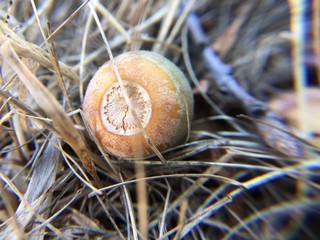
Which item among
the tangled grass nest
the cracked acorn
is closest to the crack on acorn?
the cracked acorn

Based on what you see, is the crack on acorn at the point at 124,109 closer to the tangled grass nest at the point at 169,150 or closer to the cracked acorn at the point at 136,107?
the cracked acorn at the point at 136,107

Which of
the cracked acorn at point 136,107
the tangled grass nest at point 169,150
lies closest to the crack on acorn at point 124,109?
the cracked acorn at point 136,107

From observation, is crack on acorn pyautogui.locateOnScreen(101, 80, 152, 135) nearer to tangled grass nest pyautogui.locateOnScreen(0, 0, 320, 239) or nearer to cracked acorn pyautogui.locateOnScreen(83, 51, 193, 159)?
cracked acorn pyautogui.locateOnScreen(83, 51, 193, 159)

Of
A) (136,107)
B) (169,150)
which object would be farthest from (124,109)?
(169,150)

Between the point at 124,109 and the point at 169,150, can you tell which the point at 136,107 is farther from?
the point at 169,150

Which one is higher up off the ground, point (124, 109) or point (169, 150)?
point (124, 109)
